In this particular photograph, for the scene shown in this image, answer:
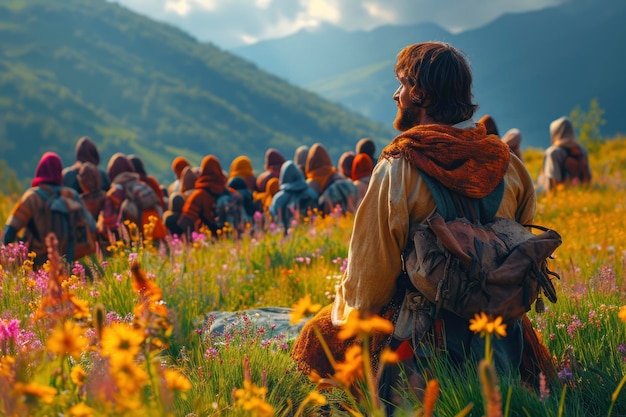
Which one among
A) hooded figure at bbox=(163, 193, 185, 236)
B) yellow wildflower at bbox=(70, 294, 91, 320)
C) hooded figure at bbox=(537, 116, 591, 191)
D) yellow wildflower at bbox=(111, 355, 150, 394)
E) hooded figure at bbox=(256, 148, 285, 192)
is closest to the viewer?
yellow wildflower at bbox=(111, 355, 150, 394)

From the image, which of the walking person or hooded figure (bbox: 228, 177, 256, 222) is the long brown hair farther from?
hooded figure (bbox: 228, 177, 256, 222)

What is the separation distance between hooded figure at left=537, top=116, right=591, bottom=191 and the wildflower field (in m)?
5.46

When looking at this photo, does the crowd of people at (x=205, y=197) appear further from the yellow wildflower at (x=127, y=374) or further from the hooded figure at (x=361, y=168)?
the yellow wildflower at (x=127, y=374)

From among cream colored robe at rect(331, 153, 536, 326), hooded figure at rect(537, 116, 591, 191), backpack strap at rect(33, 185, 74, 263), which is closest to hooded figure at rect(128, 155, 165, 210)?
backpack strap at rect(33, 185, 74, 263)

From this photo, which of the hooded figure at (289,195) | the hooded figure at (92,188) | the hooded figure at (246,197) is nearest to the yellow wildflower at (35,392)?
the hooded figure at (289,195)

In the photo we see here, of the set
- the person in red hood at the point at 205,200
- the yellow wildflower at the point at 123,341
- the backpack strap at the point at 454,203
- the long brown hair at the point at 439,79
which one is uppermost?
the long brown hair at the point at 439,79

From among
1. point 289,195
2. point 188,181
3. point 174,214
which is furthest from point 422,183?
point 188,181

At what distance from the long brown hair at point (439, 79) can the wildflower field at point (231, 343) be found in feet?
3.63

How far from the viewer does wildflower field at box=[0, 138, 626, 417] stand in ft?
6.36

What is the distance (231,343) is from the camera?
428 cm

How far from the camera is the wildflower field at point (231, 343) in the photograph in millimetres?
1938

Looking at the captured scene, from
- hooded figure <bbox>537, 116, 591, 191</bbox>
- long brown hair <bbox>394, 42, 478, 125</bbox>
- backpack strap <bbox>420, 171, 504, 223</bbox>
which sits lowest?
backpack strap <bbox>420, 171, 504, 223</bbox>

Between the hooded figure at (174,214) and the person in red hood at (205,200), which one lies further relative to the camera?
the hooded figure at (174,214)

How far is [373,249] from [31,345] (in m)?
1.80
